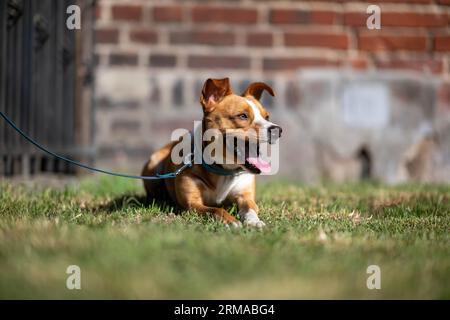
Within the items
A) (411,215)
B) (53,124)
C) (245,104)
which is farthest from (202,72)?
(411,215)

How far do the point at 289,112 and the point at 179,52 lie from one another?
131 cm

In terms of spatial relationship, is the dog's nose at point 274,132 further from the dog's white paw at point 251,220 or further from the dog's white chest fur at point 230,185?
the dog's white paw at point 251,220

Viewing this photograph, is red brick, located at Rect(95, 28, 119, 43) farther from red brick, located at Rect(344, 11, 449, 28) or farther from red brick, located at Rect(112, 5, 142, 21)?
red brick, located at Rect(344, 11, 449, 28)

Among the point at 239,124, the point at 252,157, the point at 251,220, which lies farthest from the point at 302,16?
the point at 251,220

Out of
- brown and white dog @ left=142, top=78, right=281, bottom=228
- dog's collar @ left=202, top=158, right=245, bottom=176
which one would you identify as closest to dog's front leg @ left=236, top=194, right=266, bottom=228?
brown and white dog @ left=142, top=78, right=281, bottom=228

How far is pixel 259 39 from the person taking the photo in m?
6.72

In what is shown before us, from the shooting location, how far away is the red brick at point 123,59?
6.69 metres

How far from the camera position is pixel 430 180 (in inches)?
273

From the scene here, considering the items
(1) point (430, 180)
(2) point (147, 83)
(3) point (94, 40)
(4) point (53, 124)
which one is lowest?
(1) point (430, 180)

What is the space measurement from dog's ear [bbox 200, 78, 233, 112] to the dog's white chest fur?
1.52 feet

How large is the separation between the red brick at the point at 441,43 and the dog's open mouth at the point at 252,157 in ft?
12.3

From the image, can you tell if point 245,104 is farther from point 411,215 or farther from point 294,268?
point 294,268

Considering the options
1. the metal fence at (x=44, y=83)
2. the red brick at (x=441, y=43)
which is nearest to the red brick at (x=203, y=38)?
the metal fence at (x=44, y=83)

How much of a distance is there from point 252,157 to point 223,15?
311 centimetres
